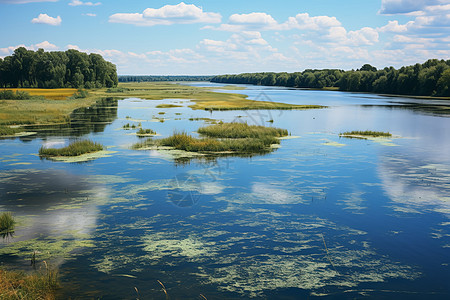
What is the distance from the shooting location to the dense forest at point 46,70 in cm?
13975

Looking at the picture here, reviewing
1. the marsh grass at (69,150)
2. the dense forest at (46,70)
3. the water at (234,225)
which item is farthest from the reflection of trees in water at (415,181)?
the dense forest at (46,70)

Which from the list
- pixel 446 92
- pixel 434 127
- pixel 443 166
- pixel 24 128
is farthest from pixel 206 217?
pixel 446 92

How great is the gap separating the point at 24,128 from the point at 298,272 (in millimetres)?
42418

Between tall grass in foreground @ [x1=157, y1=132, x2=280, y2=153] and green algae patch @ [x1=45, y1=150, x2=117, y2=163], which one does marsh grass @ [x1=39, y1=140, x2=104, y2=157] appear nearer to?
green algae patch @ [x1=45, y1=150, x2=117, y2=163]

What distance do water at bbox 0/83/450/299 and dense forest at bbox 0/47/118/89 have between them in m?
121

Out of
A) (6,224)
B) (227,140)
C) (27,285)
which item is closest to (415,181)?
(227,140)

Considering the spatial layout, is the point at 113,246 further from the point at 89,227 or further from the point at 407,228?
the point at 407,228

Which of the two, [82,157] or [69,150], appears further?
[69,150]

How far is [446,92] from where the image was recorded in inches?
4638

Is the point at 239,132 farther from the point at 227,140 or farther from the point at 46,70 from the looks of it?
the point at 46,70

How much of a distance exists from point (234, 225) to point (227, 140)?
1973 centimetres

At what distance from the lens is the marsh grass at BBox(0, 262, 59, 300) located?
31.5ft

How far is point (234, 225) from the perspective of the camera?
15742 mm

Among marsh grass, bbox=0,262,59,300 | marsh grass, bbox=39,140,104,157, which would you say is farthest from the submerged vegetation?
marsh grass, bbox=0,262,59,300
